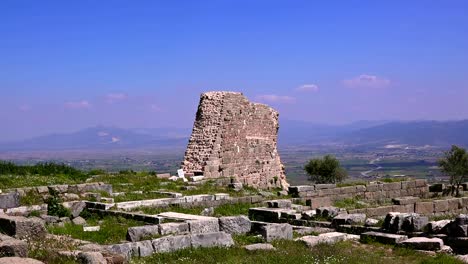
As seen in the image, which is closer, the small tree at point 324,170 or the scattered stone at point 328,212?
the scattered stone at point 328,212

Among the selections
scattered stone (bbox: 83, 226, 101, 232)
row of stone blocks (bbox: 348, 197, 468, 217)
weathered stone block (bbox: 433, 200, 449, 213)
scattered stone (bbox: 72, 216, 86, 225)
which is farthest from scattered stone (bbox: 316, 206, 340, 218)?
scattered stone (bbox: 72, 216, 86, 225)

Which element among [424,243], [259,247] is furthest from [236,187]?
[259,247]

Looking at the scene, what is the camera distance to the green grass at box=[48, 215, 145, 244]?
16087 millimetres

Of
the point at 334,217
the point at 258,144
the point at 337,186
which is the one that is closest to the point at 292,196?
the point at 337,186

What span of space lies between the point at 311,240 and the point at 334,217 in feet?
13.5

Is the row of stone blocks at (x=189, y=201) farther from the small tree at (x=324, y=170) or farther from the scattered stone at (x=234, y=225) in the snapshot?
the small tree at (x=324, y=170)

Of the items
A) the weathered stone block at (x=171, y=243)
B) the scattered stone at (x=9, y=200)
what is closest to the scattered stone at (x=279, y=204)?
the weathered stone block at (x=171, y=243)

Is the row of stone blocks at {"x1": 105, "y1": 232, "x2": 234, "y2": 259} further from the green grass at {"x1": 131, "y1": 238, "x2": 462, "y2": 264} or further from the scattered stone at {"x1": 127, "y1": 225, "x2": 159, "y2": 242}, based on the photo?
the scattered stone at {"x1": 127, "y1": 225, "x2": 159, "y2": 242}

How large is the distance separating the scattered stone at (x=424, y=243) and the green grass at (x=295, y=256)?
46 cm

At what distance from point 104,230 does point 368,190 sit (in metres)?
16.3

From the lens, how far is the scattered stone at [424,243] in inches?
608

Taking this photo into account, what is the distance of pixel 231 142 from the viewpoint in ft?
115

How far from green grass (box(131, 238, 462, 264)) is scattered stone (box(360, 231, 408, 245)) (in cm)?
96

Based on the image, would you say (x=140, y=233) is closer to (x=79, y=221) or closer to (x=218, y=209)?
(x=79, y=221)
